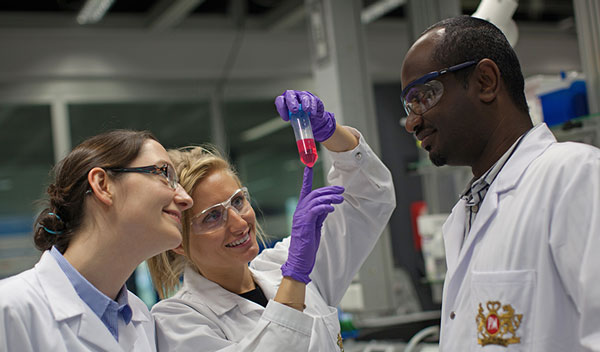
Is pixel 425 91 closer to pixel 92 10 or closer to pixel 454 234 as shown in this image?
pixel 454 234

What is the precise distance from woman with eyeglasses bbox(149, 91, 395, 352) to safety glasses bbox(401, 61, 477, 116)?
340 mm

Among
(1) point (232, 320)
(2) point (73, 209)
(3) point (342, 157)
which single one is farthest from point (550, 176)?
(2) point (73, 209)

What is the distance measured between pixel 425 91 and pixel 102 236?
836 mm

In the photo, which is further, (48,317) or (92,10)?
(92,10)

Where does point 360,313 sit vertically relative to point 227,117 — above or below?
below

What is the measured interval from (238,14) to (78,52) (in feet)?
5.20

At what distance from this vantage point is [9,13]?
19.1ft

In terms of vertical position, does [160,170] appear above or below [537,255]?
above

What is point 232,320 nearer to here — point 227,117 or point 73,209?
point 73,209

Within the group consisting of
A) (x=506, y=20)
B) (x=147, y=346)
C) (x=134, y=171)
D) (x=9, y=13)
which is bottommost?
(x=147, y=346)

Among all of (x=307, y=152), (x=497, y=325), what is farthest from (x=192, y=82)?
(x=497, y=325)

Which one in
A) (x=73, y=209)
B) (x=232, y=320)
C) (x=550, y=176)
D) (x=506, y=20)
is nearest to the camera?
(x=550, y=176)

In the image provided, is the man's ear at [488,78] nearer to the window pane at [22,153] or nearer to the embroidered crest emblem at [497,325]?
the embroidered crest emblem at [497,325]

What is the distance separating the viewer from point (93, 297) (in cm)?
153
